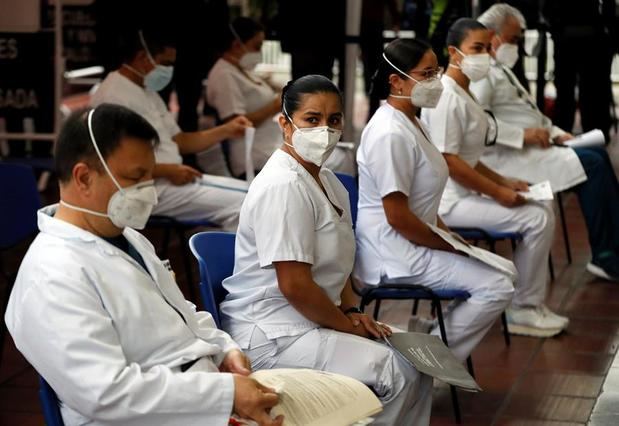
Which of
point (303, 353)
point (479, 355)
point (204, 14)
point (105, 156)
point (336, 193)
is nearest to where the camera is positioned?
point (105, 156)

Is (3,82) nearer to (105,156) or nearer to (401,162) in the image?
(401,162)

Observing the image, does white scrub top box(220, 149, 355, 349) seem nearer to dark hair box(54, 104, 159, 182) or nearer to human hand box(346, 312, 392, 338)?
human hand box(346, 312, 392, 338)

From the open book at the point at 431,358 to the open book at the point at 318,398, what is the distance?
1.30 ft

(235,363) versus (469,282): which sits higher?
(235,363)

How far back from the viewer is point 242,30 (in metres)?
6.61

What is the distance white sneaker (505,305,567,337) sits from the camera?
5.13 m

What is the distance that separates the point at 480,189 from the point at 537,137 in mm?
949

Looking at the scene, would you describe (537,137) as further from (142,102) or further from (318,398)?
(318,398)

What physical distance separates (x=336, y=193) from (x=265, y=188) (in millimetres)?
302

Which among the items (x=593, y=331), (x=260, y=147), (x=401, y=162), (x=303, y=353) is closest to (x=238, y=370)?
(x=303, y=353)

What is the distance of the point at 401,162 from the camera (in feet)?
13.3

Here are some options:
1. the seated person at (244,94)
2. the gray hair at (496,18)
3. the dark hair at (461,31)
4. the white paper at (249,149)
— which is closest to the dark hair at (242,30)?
the seated person at (244,94)

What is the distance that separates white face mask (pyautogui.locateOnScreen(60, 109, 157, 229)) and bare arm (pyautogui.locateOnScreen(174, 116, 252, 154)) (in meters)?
3.19

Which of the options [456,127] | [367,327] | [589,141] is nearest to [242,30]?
[589,141]
